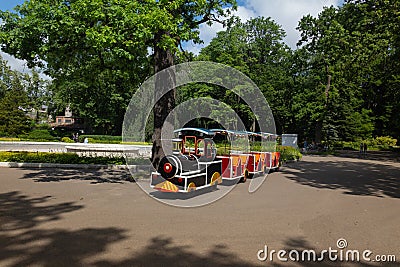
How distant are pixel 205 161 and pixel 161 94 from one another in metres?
4.01

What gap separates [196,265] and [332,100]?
3794 cm

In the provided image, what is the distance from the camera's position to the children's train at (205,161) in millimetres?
9359

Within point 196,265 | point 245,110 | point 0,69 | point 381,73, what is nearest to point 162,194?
point 196,265

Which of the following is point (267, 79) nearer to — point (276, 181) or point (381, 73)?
point (381, 73)

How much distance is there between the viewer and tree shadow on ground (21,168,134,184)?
492 inches

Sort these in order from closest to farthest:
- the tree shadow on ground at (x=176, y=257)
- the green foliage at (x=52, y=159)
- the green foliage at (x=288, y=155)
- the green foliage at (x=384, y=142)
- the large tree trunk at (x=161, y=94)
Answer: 1. the tree shadow on ground at (x=176, y=257)
2. the large tree trunk at (x=161, y=94)
3. the green foliage at (x=52, y=159)
4. the green foliage at (x=288, y=155)
5. the green foliage at (x=384, y=142)

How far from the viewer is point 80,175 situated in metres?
13.6

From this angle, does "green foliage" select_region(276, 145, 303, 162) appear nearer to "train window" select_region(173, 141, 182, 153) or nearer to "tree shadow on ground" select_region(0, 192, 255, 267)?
"train window" select_region(173, 141, 182, 153)

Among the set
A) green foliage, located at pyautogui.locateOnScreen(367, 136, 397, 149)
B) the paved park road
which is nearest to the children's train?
the paved park road

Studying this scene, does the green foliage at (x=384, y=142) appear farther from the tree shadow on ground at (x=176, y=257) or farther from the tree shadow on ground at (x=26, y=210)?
the tree shadow on ground at (x=176, y=257)

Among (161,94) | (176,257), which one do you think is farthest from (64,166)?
(176,257)

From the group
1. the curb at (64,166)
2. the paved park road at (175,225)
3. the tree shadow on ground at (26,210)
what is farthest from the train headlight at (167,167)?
the curb at (64,166)

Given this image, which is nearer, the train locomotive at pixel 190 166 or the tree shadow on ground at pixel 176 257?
the tree shadow on ground at pixel 176 257

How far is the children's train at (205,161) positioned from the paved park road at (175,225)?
0.80 meters
